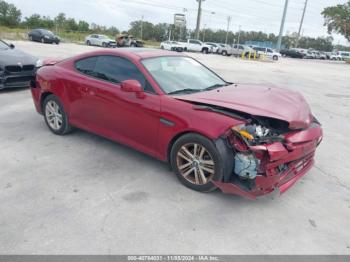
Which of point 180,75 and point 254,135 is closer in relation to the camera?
point 254,135

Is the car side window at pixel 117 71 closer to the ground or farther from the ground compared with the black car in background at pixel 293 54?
farther from the ground

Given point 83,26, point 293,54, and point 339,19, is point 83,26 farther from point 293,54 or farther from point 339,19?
point 339,19

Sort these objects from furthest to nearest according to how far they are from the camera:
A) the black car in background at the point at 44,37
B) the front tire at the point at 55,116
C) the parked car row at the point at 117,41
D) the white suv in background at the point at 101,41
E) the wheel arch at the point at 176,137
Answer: the white suv in background at the point at 101,41
the black car in background at the point at 44,37
the parked car row at the point at 117,41
the front tire at the point at 55,116
the wheel arch at the point at 176,137

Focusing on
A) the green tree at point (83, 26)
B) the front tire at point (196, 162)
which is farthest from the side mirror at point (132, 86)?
the green tree at point (83, 26)

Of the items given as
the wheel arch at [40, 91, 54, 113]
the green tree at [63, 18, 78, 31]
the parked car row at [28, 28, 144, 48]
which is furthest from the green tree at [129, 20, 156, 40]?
the wheel arch at [40, 91, 54, 113]

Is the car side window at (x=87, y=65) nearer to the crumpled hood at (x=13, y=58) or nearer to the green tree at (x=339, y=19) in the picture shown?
the crumpled hood at (x=13, y=58)

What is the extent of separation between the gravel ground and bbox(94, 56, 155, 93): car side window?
1.10 metres

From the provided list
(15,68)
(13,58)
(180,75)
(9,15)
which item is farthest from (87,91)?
(9,15)

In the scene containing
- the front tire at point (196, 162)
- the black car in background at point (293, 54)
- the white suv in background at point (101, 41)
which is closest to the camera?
the front tire at point (196, 162)

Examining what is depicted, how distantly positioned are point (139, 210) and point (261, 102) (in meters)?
1.87

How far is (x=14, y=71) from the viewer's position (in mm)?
7684

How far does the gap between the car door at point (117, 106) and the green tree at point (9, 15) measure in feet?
220

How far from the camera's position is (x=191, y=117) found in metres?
3.33

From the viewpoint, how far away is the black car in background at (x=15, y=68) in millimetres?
7496
